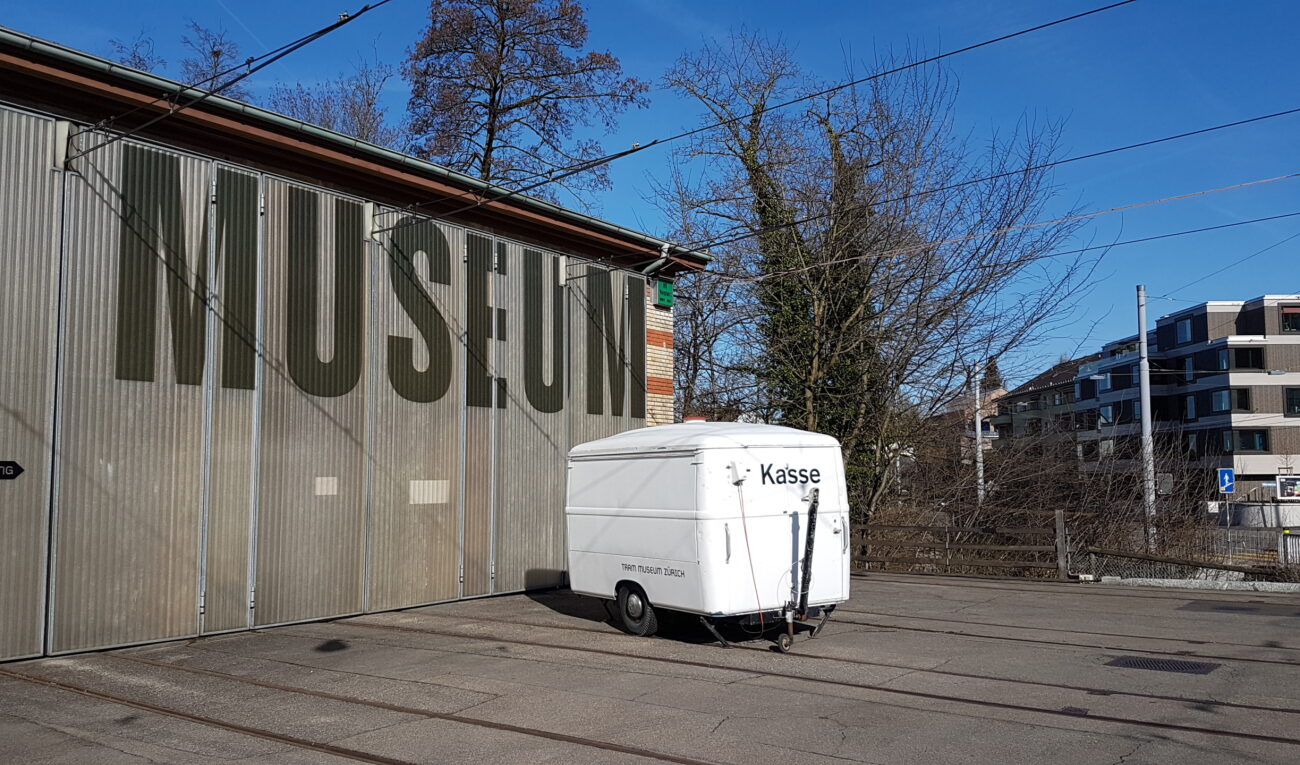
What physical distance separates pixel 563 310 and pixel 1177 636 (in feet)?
39.5

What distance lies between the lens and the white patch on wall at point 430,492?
54.1 ft

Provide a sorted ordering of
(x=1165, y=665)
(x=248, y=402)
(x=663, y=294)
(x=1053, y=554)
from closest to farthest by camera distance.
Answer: (x=1165, y=665) → (x=248, y=402) → (x=1053, y=554) → (x=663, y=294)

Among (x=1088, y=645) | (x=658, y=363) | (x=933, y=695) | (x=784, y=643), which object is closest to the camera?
(x=933, y=695)

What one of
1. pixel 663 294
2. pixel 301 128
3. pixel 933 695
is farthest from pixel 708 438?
pixel 663 294

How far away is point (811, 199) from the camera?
87.4ft

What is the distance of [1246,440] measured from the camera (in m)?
62.8

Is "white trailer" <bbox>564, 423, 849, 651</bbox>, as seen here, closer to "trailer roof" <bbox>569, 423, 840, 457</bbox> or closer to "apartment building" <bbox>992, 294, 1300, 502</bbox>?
"trailer roof" <bbox>569, 423, 840, 457</bbox>

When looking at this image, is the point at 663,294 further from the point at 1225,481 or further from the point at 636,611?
the point at 1225,481

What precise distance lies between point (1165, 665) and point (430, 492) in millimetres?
11155

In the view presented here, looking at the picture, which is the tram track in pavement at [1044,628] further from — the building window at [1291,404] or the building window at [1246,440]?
the building window at [1291,404]

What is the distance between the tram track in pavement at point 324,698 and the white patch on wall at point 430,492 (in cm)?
549

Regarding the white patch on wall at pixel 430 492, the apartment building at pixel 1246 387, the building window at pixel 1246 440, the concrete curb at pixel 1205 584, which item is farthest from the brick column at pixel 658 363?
the building window at pixel 1246 440

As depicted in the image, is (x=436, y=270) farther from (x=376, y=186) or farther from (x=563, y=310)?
(x=563, y=310)

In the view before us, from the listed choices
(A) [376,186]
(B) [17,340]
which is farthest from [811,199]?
(B) [17,340]
